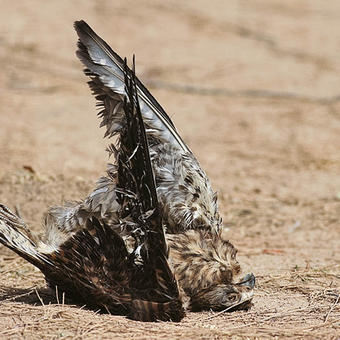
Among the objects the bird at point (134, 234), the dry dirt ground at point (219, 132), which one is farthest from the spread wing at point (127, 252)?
the dry dirt ground at point (219, 132)

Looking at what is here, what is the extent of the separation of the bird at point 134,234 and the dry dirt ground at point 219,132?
13 centimetres

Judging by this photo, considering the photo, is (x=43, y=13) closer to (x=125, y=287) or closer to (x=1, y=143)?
(x=1, y=143)

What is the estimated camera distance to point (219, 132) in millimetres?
10320

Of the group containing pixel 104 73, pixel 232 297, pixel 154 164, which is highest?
pixel 104 73

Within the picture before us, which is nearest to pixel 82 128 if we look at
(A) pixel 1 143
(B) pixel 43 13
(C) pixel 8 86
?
(A) pixel 1 143

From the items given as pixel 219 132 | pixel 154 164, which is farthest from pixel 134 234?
pixel 219 132

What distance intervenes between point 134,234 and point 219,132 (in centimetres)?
675

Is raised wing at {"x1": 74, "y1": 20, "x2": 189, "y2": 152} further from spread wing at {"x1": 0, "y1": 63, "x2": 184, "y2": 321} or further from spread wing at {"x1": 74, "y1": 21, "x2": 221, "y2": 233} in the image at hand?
spread wing at {"x1": 0, "y1": 63, "x2": 184, "y2": 321}

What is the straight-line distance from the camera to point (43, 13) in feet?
45.6

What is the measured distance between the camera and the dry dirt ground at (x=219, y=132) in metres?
3.93

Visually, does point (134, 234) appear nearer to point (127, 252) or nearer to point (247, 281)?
point (127, 252)

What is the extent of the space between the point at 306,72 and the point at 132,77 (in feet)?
31.4

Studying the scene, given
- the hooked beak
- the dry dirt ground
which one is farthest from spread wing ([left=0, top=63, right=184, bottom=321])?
the hooked beak

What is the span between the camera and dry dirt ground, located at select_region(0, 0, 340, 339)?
3934 mm
